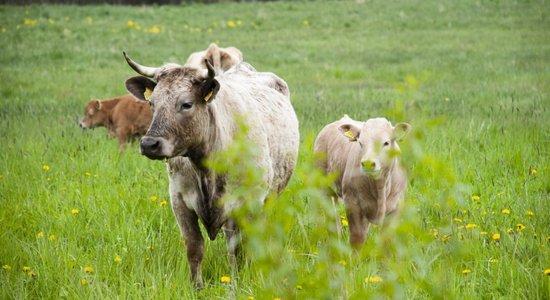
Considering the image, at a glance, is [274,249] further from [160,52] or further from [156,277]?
[160,52]

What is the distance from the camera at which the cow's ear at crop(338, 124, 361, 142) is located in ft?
17.5

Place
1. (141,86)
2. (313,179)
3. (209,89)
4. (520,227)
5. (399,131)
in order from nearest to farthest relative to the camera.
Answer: (313,179), (209,89), (520,227), (141,86), (399,131)

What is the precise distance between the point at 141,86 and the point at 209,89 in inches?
24.3

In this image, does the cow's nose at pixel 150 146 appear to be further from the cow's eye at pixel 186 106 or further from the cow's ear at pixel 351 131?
the cow's ear at pixel 351 131

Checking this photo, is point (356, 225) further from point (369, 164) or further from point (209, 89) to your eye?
point (209, 89)

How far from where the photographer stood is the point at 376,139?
16.4 ft

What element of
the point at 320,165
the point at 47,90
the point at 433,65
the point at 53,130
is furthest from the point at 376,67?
the point at 320,165

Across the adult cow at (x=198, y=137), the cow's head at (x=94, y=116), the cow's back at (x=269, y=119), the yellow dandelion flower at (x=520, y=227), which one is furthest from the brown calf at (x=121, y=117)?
the yellow dandelion flower at (x=520, y=227)

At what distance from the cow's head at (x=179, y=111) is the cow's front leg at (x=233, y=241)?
58 centimetres

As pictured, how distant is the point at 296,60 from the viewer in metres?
17.6

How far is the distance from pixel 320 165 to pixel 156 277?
2.19m

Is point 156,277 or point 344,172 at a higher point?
point 344,172

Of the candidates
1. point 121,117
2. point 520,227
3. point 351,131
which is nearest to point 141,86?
point 351,131

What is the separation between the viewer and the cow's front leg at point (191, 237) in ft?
16.0
